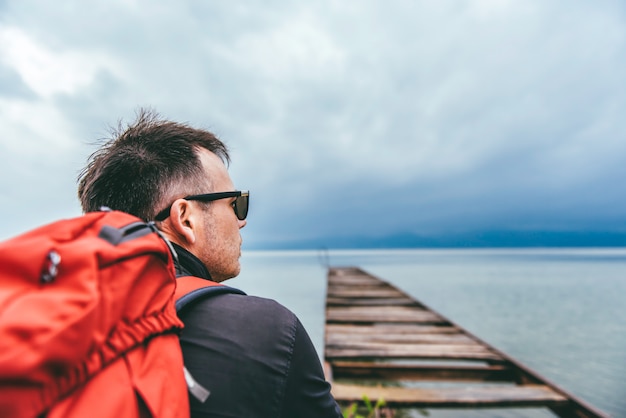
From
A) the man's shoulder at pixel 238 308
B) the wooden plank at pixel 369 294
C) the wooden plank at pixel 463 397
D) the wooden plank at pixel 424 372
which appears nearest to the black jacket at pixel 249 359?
the man's shoulder at pixel 238 308

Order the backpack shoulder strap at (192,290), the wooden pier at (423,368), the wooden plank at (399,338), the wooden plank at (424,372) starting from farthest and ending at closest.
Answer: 1. the wooden plank at (399,338)
2. the wooden plank at (424,372)
3. the wooden pier at (423,368)
4. the backpack shoulder strap at (192,290)

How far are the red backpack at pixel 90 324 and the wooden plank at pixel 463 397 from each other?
5.35m

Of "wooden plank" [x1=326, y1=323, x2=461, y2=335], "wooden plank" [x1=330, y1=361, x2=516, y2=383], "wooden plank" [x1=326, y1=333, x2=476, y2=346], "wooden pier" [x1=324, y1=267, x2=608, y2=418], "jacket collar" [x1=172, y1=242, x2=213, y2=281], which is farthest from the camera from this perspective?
"wooden plank" [x1=326, y1=323, x2=461, y2=335]

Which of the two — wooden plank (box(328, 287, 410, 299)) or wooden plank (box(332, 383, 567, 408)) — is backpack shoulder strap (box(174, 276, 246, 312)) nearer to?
wooden plank (box(332, 383, 567, 408))

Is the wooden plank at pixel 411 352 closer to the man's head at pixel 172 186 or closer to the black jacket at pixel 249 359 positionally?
the man's head at pixel 172 186

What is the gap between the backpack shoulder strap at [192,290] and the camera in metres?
1.10

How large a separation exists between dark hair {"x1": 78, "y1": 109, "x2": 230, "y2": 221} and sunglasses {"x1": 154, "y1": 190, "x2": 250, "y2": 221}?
0.03m

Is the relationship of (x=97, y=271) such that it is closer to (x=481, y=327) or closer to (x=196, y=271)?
(x=196, y=271)

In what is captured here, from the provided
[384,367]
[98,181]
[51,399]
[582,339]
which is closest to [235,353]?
[51,399]

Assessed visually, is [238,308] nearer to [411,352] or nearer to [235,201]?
[235,201]

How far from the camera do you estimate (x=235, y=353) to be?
1032 millimetres

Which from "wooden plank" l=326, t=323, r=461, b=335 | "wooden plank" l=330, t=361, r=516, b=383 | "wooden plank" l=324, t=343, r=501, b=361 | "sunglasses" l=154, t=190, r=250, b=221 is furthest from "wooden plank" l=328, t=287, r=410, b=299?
"sunglasses" l=154, t=190, r=250, b=221

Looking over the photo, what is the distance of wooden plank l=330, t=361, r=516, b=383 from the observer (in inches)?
277

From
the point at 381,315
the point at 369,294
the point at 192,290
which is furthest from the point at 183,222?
the point at 369,294
